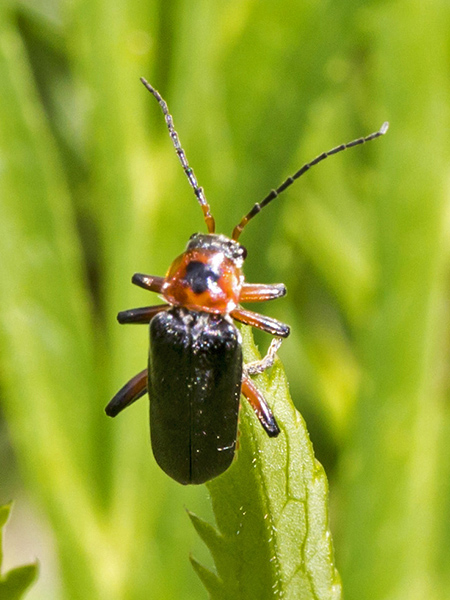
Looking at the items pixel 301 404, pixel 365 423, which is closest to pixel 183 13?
pixel 365 423

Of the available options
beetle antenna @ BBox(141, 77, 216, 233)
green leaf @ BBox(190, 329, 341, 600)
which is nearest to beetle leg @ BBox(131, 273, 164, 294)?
beetle antenna @ BBox(141, 77, 216, 233)

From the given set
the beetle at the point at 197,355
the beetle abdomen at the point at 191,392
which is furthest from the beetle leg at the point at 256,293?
the beetle abdomen at the point at 191,392

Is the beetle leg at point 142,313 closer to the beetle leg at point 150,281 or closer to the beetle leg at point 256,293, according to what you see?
the beetle leg at point 150,281

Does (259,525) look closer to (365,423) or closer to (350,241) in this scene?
(365,423)

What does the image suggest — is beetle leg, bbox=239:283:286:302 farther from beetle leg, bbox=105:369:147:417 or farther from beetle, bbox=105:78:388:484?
beetle leg, bbox=105:369:147:417

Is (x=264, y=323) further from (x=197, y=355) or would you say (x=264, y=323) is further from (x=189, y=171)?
(x=189, y=171)

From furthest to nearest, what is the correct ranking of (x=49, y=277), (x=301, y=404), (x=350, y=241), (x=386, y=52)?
(x=301, y=404)
(x=350, y=241)
(x=386, y=52)
(x=49, y=277)
